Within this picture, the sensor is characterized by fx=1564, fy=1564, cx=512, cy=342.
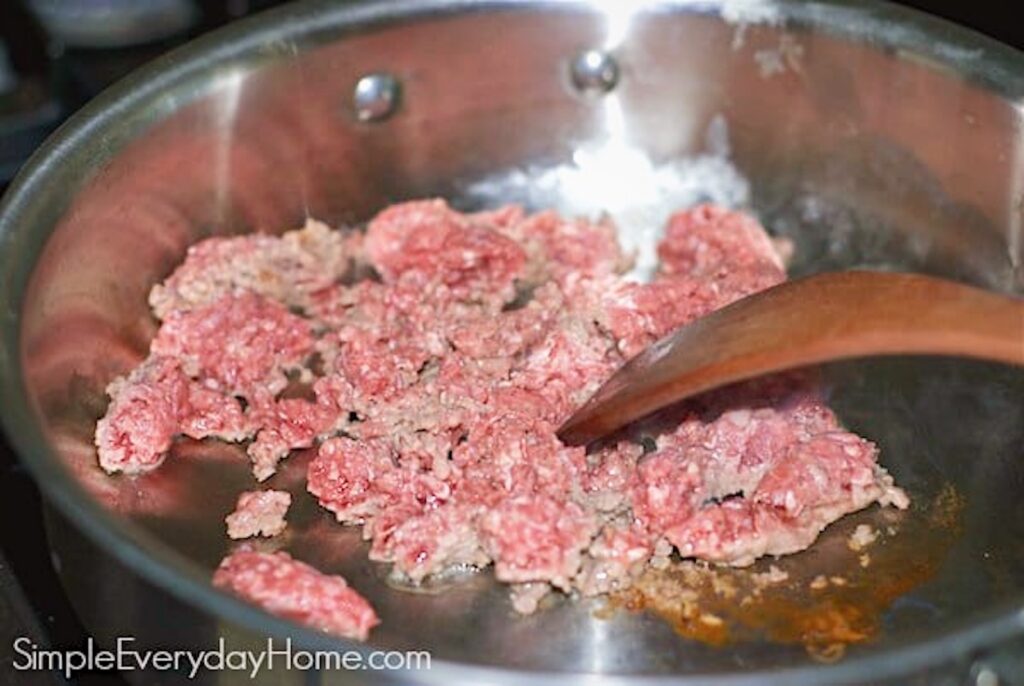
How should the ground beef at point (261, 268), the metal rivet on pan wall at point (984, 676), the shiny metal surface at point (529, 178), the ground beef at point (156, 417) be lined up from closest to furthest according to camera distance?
the metal rivet on pan wall at point (984, 676)
the shiny metal surface at point (529, 178)
the ground beef at point (156, 417)
the ground beef at point (261, 268)

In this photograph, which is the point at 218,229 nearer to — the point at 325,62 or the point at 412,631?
the point at 325,62

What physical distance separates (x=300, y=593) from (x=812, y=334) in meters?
0.65

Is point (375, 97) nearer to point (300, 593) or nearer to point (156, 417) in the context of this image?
point (156, 417)

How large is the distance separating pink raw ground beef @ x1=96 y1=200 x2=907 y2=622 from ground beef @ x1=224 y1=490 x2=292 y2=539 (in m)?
0.05

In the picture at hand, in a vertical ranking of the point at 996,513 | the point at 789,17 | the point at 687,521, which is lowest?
the point at 996,513

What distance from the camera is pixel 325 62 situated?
2.24m

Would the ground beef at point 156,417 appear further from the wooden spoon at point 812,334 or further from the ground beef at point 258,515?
the wooden spoon at point 812,334

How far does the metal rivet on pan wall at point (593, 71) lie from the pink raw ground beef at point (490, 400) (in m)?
0.22

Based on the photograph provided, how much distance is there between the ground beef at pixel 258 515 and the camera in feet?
6.08

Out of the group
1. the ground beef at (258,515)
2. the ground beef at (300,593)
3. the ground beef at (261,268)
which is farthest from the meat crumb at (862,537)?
the ground beef at (261,268)

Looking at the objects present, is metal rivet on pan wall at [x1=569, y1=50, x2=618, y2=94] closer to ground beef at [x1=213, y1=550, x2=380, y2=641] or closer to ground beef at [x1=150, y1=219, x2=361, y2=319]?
ground beef at [x1=150, y1=219, x2=361, y2=319]

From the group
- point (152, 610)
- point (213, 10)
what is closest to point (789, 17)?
point (213, 10)

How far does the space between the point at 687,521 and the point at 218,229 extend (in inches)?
32.9

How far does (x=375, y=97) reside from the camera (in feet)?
7.53
